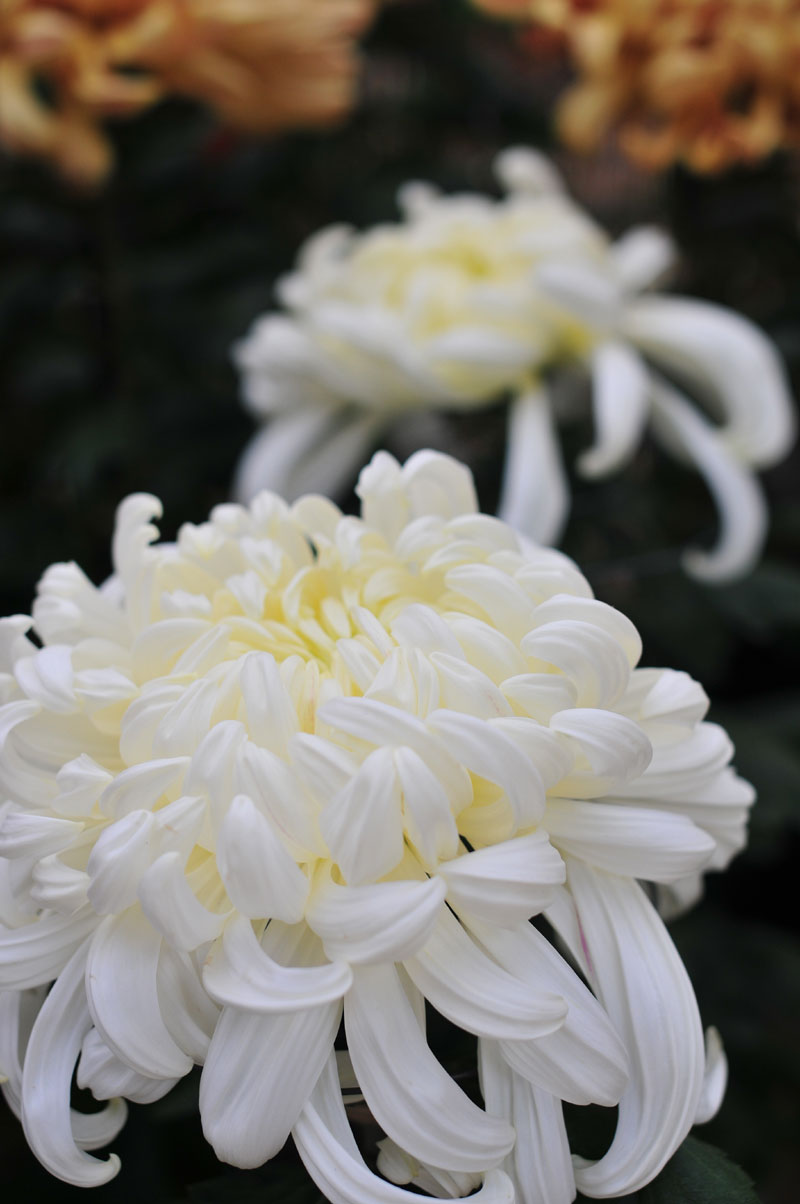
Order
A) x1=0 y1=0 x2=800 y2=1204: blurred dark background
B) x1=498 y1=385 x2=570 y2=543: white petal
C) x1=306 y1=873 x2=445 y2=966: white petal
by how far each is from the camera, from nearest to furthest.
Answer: x1=306 y1=873 x2=445 y2=966: white petal, x1=498 y1=385 x2=570 y2=543: white petal, x1=0 y1=0 x2=800 y2=1204: blurred dark background

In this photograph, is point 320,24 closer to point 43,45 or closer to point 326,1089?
point 43,45

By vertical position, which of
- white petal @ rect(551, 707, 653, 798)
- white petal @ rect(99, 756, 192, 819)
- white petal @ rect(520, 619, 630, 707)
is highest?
white petal @ rect(520, 619, 630, 707)

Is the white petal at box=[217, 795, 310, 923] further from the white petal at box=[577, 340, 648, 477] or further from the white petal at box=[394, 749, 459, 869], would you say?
the white petal at box=[577, 340, 648, 477]

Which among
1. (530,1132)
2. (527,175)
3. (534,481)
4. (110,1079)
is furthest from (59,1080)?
(527,175)

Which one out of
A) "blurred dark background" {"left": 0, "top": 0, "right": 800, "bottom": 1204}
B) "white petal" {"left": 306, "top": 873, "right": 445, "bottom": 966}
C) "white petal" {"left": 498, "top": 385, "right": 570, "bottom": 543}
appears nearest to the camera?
"white petal" {"left": 306, "top": 873, "right": 445, "bottom": 966}

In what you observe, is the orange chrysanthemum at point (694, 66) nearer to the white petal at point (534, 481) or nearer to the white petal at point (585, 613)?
the white petal at point (534, 481)

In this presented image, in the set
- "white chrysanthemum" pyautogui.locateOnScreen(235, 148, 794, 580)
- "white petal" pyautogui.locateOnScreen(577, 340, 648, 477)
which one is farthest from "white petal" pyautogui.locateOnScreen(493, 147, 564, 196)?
"white petal" pyautogui.locateOnScreen(577, 340, 648, 477)
